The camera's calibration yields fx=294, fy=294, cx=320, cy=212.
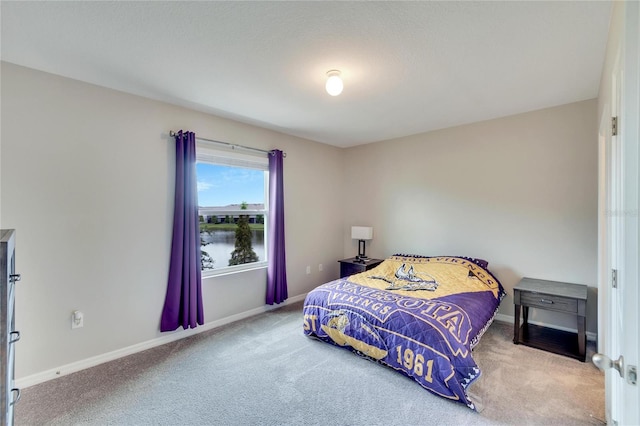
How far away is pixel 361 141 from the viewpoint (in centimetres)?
468

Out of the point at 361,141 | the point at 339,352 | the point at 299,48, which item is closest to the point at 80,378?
the point at 339,352

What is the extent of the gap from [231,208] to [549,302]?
3.48 metres

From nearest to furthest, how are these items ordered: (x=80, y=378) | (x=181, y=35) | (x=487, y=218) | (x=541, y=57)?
1. (x=181, y=35)
2. (x=541, y=57)
3. (x=80, y=378)
4. (x=487, y=218)

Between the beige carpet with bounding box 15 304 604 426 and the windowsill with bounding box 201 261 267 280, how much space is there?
80cm

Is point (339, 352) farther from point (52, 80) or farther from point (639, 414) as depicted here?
point (52, 80)

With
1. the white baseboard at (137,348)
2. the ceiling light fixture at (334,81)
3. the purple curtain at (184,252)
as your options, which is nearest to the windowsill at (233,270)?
the purple curtain at (184,252)

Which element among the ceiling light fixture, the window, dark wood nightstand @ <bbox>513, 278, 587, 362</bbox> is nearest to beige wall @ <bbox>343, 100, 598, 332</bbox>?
dark wood nightstand @ <bbox>513, 278, 587, 362</bbox>

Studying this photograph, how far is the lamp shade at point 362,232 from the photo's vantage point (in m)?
4.52

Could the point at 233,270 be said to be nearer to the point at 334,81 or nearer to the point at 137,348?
the point at 137,348

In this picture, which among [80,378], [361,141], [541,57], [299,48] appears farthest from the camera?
[361,141]

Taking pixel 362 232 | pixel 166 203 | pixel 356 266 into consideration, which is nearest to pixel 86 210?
pixel 166 203

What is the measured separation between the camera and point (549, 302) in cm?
273

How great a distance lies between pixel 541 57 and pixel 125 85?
3.37 m

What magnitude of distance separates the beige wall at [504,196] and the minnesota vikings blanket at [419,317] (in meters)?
0.44
